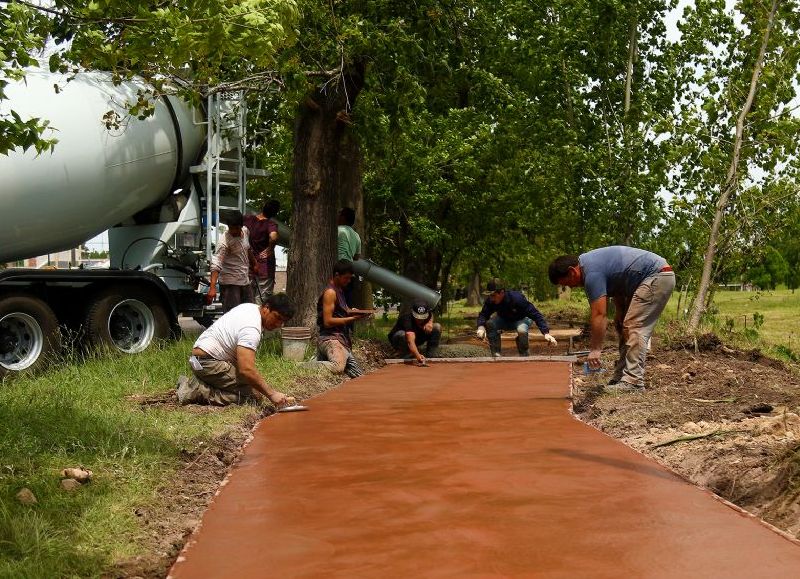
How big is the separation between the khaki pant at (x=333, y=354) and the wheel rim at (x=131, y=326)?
237 cm

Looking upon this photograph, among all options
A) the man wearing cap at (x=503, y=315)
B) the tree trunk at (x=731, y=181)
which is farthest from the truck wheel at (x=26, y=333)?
the tree trunk at (x=731, y=181)

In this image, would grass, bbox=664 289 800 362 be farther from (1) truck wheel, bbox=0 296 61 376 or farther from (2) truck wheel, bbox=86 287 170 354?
(1) truck wheel, bbox=0 296 61 376

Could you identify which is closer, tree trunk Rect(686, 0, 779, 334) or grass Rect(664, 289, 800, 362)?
tree trunk Rect(686, 0, 779, 334)

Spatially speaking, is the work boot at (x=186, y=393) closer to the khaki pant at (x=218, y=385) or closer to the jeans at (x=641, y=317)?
the khaki pant at (x=218, y=385)

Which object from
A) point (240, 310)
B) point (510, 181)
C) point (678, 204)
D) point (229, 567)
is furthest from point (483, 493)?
point (510, 181)

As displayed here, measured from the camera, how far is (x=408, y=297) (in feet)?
53.8

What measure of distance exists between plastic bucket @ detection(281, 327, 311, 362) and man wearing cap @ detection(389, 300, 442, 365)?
2017 millimetres

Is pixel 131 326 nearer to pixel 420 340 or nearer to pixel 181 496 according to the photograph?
pixel 420 340

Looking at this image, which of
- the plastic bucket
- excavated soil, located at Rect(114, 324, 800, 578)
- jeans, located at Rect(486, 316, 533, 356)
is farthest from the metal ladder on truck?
jeans, located at Rect(486, 316, 533, 356)

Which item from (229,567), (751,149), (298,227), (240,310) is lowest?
(229,567)

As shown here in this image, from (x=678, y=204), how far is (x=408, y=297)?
179 inches

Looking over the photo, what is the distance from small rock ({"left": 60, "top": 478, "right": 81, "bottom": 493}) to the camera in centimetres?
517

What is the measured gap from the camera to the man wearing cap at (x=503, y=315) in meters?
14.0

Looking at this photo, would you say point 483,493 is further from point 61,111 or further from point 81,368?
point 61,111
